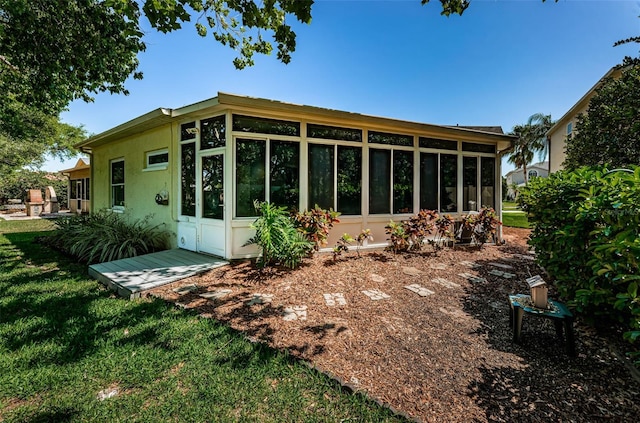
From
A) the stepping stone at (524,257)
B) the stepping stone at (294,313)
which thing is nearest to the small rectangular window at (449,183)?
the stepping stone at (524,257)

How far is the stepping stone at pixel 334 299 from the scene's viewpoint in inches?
155

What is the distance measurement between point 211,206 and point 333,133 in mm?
3109

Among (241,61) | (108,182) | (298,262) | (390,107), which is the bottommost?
(298,262)

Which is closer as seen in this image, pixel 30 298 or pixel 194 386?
pixel 194 386

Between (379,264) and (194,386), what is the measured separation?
412 centimetres

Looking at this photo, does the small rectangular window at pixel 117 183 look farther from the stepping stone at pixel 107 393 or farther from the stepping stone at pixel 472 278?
the stepping stone at pixel 472 278

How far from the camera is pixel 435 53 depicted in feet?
31.1

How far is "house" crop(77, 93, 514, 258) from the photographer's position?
5.77m

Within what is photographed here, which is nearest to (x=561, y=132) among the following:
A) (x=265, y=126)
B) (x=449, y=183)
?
(x=449, y=183)

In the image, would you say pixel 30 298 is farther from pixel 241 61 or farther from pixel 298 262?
pixel 241 61

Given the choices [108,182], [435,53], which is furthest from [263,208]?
[435,53]

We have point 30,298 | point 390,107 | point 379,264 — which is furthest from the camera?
point 390,107

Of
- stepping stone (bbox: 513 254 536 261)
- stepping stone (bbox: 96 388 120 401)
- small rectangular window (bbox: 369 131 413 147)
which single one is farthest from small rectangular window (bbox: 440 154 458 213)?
stepping stone (bbox: 96 388 120 401)

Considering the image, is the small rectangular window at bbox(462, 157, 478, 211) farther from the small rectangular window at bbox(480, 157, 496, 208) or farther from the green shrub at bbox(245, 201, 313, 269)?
the green shrub at bbox(245, 201, 313, 269)
